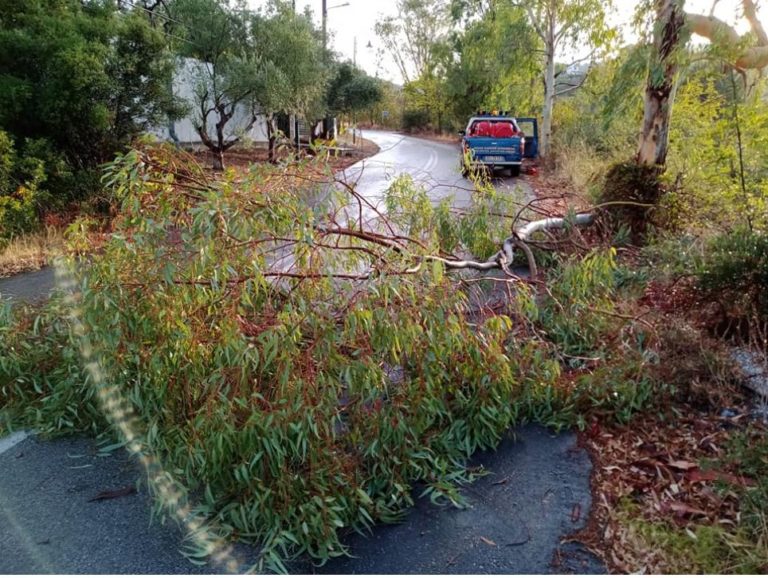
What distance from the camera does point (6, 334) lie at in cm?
417

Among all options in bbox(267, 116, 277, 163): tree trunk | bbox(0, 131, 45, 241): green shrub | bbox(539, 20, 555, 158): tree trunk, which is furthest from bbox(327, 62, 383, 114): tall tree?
bbox(0, 131, 45, 241): green shrub

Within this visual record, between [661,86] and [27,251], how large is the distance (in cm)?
966

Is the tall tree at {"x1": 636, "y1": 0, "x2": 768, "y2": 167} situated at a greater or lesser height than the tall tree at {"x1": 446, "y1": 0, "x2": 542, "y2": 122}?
lesser

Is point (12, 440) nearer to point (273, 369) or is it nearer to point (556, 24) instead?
point (273, 369)

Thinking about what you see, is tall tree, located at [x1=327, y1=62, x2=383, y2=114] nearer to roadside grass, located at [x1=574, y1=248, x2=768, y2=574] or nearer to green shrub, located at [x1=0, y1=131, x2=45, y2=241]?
green shrub, located at [x1=0, y1=131, x2=45, y2=241]

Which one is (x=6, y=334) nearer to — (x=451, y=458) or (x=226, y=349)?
(x=226, y=349)

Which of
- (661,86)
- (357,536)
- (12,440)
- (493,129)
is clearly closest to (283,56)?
(493,129)

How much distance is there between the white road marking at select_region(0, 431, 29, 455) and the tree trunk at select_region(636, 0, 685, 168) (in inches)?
309

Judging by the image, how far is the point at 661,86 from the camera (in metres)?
7.82

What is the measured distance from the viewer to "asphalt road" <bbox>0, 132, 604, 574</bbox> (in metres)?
2.71

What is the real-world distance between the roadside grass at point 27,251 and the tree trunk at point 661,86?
8.46 metres

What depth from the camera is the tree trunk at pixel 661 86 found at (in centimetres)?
724

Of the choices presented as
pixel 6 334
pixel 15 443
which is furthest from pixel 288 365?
pixel 6 334

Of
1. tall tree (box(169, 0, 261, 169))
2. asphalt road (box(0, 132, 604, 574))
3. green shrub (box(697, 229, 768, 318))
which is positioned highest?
tall tree (box(169, 0, 261, 169))
